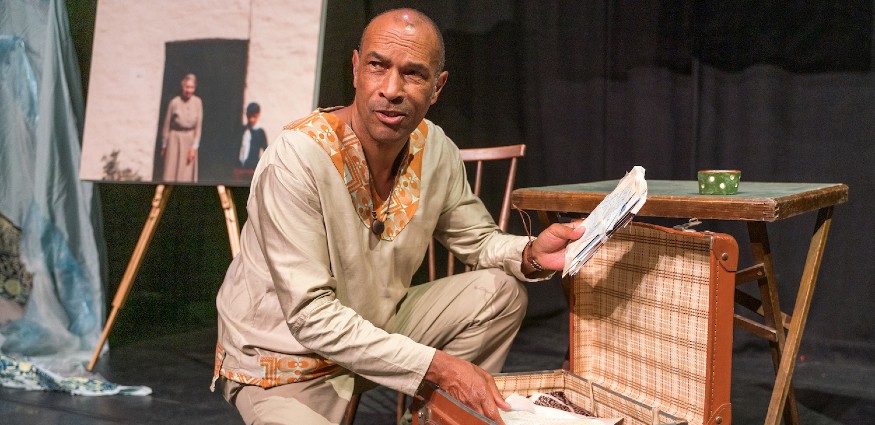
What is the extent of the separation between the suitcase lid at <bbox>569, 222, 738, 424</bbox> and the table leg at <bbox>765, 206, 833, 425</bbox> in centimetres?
29

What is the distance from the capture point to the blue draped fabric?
10.4 feet

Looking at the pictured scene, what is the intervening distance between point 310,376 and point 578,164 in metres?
1.91

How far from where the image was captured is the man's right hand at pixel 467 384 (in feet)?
5.14

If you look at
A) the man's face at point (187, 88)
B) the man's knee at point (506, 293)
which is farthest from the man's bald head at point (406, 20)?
the man's face at point (187, 88)

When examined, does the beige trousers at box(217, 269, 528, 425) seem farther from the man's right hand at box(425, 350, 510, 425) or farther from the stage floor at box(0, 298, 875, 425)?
the stage floor at box(0, 298, 875, 425)

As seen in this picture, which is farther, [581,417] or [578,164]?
[578,164]

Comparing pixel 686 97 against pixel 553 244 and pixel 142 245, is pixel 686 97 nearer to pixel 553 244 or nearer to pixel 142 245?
pixel 553 244

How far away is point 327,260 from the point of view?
1754mm

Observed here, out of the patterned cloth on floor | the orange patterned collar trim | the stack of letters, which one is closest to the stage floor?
the patterned cloth on floor

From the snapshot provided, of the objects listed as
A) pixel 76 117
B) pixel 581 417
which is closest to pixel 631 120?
pixel 581 417

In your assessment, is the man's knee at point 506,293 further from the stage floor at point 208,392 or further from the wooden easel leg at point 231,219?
the wooden easel leg at point 231,219

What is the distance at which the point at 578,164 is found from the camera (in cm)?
347

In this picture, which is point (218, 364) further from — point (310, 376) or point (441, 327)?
point (441, 327)

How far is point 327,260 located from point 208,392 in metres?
1.37
